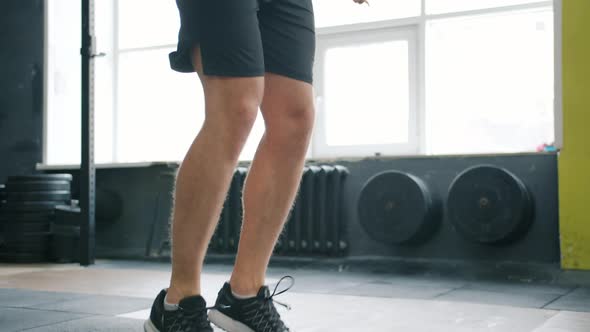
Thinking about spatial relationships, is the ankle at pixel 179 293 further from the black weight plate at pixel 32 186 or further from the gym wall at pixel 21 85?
the gym wall at pixel 21 85

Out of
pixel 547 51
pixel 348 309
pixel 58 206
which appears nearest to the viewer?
pixel 348 309

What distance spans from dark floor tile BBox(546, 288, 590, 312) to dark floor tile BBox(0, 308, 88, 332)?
4.64 ft

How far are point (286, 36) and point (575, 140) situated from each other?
80.1 inches

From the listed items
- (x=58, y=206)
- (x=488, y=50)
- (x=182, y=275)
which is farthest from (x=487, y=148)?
(x=182, y=275)

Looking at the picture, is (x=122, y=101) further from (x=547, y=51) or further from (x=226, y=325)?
(x=226, y=325)

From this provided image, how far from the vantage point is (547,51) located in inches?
138

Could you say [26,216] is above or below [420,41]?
below

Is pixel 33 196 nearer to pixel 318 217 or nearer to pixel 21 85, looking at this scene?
pixel 21 85

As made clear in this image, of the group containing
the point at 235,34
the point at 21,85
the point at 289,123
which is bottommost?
the point at 289,123

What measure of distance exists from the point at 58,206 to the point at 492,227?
2343 mm

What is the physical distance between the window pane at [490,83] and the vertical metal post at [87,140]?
5.81 feet

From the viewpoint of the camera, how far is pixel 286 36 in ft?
4.64

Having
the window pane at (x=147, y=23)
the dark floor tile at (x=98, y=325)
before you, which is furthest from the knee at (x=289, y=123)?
the window pane at (x=147, y=23)

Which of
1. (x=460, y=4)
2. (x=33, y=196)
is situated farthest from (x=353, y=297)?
(x=33, y=196)
